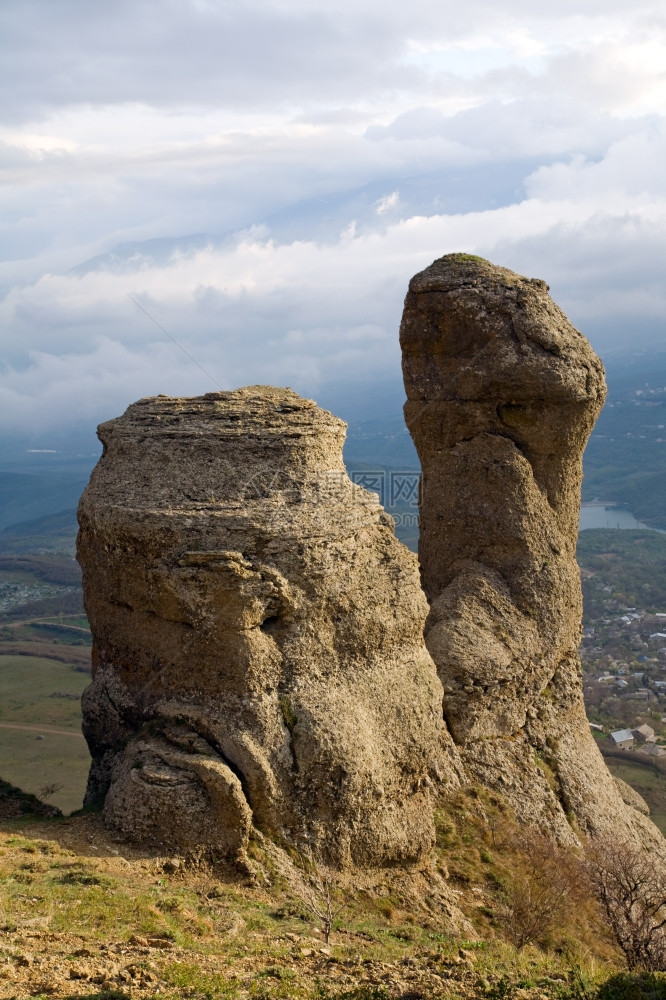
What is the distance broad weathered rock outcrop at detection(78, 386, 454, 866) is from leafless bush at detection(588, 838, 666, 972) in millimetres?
4891

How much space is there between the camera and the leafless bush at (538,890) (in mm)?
18969

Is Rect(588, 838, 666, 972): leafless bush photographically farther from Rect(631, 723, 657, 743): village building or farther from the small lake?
the small lake

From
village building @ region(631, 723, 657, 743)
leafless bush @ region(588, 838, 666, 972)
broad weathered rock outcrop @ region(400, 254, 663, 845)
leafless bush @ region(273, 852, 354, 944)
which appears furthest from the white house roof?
leafless bush @ region(273, 852, 354, 944)

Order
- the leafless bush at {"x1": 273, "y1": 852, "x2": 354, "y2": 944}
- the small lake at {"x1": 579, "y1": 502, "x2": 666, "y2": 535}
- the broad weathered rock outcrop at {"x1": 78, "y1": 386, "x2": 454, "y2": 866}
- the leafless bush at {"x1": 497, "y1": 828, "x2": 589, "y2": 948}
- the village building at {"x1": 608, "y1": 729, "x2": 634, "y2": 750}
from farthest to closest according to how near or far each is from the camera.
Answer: the small lake at {"x1": 579, "y1": 502, "x2": 666, "y2": 535}, the village building at {"x1": 608, "y1": 729, "x2": 634, "y2": 750}, the leafless bush at {"x1": 497, "y1": 828, "x2": 589, "y2": 948}, the broad weathered rock outcrop at {"x1": 78, "y1": 386, "x2": 454, "y2": 866}, the leafless bush at {"x1": 273, "y1": 852, "x2": 354, "y2": 944}

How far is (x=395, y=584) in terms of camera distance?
19750mm

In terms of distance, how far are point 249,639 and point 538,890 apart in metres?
8.85

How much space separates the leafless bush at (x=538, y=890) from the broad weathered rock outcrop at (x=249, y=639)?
8.24ft

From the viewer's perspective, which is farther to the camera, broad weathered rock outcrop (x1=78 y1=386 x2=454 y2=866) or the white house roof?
the white house roof

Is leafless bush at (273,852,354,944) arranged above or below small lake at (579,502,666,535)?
below

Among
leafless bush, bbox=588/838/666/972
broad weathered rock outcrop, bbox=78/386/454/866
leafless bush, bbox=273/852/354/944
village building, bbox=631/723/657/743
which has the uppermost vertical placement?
broad weathered rock outcrop, bbox=78/386/454/866

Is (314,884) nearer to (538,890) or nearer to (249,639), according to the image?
(249,639)

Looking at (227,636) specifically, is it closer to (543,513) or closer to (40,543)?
(543,513)

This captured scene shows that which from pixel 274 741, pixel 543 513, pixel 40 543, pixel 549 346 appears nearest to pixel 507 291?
pixel 549 346

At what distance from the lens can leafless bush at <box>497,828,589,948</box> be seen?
62.2 feet
